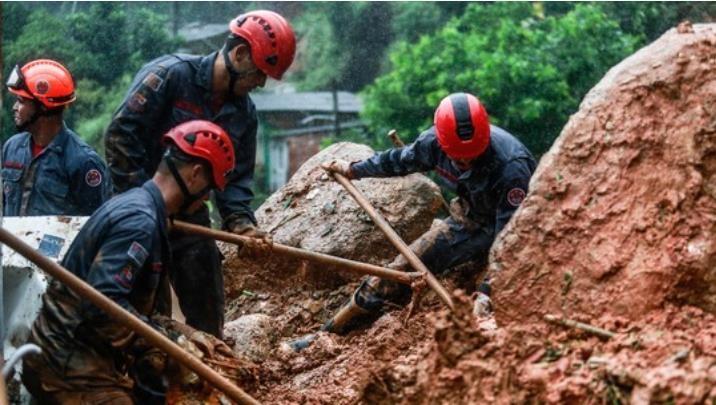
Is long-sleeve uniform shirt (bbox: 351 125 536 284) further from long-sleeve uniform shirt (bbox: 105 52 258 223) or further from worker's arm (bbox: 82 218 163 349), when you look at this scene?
worker's arm (bbox: 82 218 163 349)

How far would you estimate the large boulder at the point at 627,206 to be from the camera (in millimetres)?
5188

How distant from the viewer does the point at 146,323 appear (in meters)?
5.37

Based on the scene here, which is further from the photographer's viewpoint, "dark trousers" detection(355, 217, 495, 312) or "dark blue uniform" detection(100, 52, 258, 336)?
"dark trousers" detection(355, 217, 495, 312)

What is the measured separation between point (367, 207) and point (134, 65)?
49.8 ft

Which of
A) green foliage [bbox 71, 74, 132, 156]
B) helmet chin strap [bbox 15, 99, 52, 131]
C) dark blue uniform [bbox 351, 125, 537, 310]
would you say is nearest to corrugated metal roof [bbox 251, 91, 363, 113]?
green foliage [bbox 71, 74, 132, 156]

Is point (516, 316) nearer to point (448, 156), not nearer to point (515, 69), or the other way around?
point (448, 156)

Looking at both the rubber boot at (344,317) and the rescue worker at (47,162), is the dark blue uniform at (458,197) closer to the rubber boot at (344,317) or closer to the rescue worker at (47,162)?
the rubber boot at (344,317)

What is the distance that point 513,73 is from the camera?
1941cm

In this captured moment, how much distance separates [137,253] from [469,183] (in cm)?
323

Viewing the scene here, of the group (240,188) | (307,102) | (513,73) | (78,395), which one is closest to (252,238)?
(240,188)

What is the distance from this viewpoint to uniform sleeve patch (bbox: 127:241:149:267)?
5.38 metres

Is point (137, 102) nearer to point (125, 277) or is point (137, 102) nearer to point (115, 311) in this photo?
point (125, 277)

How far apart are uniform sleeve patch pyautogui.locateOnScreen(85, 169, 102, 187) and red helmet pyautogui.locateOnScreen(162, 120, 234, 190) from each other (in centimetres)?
235

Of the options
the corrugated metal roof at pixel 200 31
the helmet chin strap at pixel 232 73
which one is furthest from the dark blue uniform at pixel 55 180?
the corrugated metal roof at pixel 200 31
